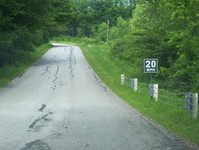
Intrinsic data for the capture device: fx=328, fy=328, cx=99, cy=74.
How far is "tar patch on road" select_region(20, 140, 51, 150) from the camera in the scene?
717 centimetres

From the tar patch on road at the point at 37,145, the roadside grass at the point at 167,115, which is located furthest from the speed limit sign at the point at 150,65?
the tar patch on road at the point at 37,145

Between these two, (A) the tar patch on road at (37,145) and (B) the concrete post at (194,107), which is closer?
(A) the tar patch on road at (37,145)

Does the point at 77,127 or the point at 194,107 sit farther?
the point at 194,107

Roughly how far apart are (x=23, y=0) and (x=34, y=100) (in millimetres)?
8181

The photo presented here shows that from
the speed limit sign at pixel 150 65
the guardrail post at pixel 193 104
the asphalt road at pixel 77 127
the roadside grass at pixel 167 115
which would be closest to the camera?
the asphalt road at pixel 77 127

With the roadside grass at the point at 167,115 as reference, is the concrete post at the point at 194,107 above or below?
above

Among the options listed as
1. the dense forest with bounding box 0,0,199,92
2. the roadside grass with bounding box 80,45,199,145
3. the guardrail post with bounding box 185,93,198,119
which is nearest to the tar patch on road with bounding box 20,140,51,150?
the roadside grass with bounding box 80,45,199,145

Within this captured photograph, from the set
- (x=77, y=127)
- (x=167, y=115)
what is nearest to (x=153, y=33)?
(x=167, y=115)

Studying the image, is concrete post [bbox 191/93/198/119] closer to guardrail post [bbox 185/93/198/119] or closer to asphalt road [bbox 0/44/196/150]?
guardrail post [bbox 185/93/198/119]

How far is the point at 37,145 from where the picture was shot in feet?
24.3

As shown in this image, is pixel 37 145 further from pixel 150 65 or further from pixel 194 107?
pixel 150 65

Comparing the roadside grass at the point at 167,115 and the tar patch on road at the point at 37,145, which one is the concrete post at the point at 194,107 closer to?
the roadside grass at the point at 167,115

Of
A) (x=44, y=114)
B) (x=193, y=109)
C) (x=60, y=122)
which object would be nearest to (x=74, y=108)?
(x=44, y=114)

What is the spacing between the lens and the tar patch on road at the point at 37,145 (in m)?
7.17
